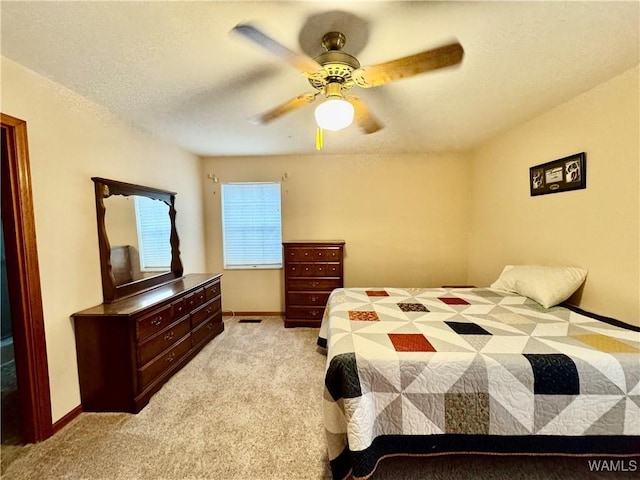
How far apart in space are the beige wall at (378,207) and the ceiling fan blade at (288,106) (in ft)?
6.54

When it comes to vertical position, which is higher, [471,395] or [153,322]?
[153,322]

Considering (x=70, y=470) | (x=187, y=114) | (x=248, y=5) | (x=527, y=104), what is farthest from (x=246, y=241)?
(x=527, y=104)

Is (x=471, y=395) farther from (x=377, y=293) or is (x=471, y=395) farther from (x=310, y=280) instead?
(x=310, y=280)

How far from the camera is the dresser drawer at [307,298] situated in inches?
146

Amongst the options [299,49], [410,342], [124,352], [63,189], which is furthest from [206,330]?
[299,49]

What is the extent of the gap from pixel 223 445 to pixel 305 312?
2056 millimetres

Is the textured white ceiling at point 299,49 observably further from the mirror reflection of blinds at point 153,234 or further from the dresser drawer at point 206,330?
the dresser drawer at point 206,330

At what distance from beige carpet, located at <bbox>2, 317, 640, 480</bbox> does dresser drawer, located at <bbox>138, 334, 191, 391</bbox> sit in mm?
153

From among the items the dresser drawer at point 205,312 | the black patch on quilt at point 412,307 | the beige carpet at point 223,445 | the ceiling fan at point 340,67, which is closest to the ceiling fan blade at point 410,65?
the ceiling fan at point 340,67

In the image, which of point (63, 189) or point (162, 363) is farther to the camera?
point (162, 363)

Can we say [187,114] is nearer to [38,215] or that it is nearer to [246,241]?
[38,215]

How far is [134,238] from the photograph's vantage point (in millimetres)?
2705

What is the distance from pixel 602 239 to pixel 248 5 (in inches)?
109

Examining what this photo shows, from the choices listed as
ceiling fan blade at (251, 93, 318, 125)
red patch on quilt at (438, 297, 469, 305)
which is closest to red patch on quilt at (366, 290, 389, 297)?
red patch on quilt at (438, 297, 469, 305)
